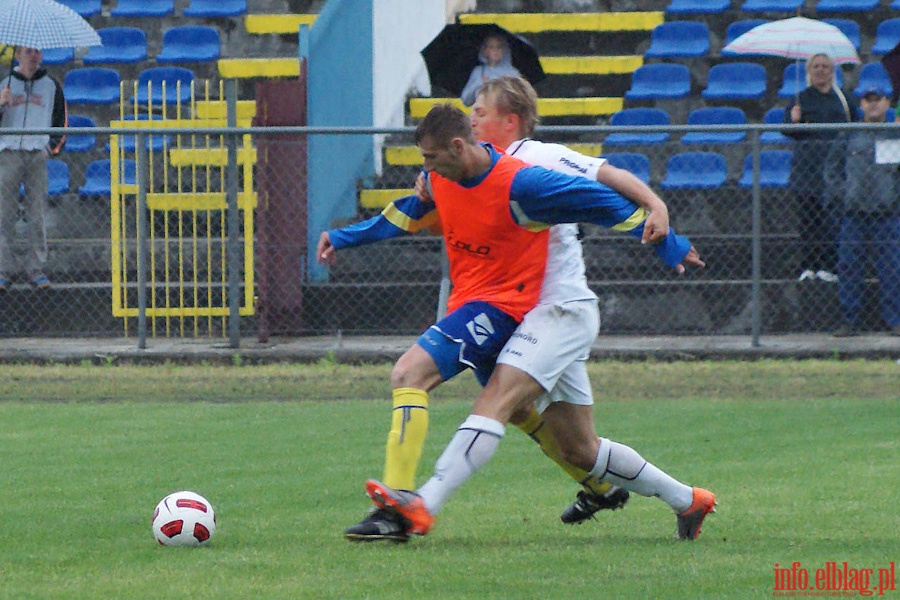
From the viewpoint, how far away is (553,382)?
584 centimetres

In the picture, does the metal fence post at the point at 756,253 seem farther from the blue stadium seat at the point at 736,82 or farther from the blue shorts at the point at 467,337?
the blue shorts at the point at 467,337

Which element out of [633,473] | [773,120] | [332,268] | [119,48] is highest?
[119,48]

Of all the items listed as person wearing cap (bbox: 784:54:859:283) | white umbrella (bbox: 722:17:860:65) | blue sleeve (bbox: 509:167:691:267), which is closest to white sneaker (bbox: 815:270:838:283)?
person wearing cap (bbox: 784:54:859:283)

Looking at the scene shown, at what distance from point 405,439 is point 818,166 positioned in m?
7.79

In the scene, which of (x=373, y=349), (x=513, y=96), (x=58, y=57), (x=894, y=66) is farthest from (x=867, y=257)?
(x=58, y=57)

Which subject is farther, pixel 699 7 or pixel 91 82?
pixel 699 7

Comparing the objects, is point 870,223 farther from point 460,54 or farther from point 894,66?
point 460,54

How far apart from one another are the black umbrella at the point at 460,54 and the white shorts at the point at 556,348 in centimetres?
842

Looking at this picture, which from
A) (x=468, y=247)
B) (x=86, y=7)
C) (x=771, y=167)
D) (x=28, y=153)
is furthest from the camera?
(x=86, y=7)

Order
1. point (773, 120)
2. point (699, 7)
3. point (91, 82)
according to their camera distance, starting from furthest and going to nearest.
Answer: point (699, 7) < point (91, 82) < point (773, 120)

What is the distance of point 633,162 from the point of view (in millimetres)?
13484

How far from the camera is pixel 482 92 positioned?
6203mm

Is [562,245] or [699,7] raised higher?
[699,7]

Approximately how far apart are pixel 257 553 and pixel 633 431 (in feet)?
13.6
